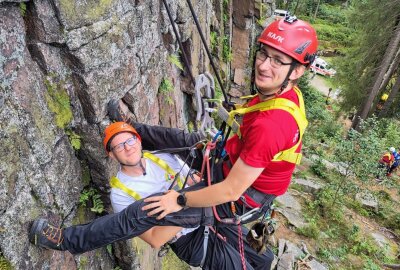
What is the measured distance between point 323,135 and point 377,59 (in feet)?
19.1

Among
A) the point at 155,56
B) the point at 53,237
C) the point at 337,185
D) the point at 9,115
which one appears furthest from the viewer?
the point at 337,185

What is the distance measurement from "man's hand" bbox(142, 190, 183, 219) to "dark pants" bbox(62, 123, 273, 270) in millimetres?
130

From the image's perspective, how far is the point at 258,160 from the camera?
3002 millimetres

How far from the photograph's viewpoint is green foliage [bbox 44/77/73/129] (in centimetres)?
357

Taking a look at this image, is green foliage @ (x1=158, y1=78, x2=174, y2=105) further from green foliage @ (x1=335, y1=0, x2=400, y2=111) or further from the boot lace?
green foliage @ (x1=335, y1=0, x2=400, y2=111)

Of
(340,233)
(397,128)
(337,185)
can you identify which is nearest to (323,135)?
(397,128)

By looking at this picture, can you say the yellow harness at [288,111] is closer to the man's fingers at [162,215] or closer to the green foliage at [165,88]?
the man's fingers at [162,215]

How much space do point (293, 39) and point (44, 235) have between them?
10.4 ft

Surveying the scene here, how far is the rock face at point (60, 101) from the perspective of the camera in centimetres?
305

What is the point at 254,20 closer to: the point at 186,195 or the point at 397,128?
the point at 397,128

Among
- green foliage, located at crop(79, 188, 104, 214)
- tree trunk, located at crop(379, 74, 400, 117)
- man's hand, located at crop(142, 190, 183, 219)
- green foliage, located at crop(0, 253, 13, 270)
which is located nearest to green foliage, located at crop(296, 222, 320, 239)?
green foliage, located at crop(79, 188, 104, 214)

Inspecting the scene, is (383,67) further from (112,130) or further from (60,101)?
(60,101)

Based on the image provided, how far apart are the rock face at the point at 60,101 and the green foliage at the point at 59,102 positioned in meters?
0.01

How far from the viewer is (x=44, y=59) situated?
3.44 meters
